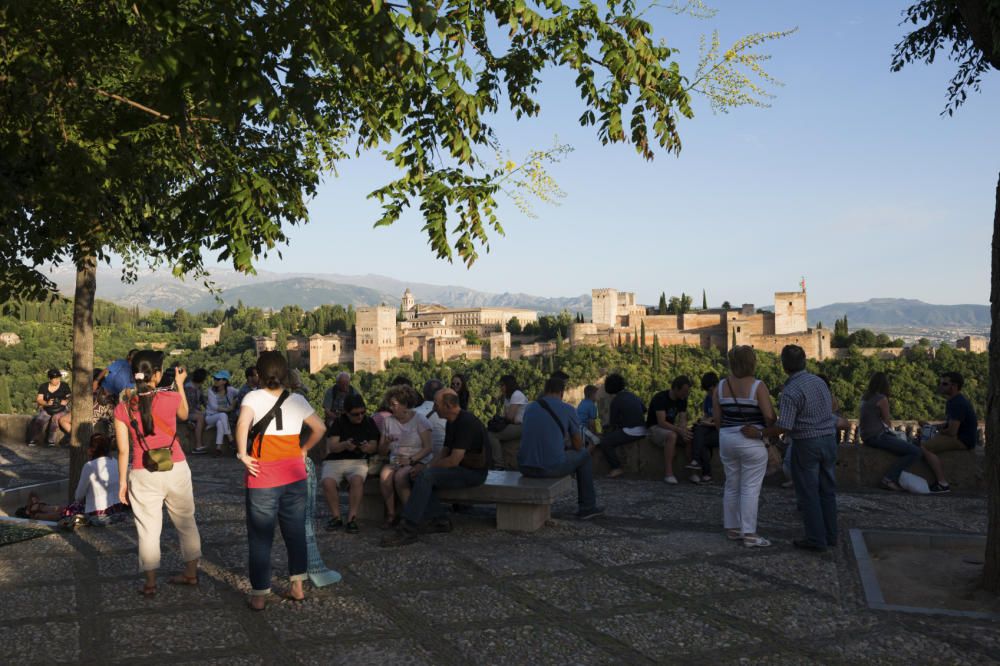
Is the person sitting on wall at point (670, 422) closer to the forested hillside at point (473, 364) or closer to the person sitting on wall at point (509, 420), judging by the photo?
the person sitting on wall at point (509, 420)

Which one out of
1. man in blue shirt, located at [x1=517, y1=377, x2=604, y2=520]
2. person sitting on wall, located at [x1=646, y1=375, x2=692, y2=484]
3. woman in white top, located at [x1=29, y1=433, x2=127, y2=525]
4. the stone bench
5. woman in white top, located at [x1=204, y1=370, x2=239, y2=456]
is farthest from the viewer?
woman in white top, located at [x1=204, y1=370, x2=239, y2=456]

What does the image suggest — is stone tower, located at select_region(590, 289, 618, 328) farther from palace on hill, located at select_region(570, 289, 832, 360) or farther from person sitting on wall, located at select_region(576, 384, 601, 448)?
person sitting on wall, located at select_region(576, 384, 601, 448)

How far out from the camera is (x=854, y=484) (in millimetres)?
8602

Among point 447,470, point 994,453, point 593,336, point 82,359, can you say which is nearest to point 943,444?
point 994,453

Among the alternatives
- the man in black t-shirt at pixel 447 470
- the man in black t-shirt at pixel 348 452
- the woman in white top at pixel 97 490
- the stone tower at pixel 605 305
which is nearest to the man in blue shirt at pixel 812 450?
the man in black t-shirt at pixel 447 470

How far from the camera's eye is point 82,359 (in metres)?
8.21

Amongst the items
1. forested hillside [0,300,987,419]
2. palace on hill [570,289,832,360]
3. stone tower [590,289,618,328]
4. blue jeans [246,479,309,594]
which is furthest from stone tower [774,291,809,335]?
blue jeans [246,479,309,594]

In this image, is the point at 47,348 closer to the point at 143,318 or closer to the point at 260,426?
the point at 260,426

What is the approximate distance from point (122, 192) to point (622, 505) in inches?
210

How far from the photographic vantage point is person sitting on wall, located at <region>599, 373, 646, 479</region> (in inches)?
373

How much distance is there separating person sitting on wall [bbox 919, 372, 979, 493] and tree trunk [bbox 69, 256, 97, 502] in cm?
866

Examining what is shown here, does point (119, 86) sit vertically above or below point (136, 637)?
above

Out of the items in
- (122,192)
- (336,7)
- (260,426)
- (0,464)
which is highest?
(336,7)

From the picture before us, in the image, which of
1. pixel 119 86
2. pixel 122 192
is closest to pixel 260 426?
pixel 122 192
